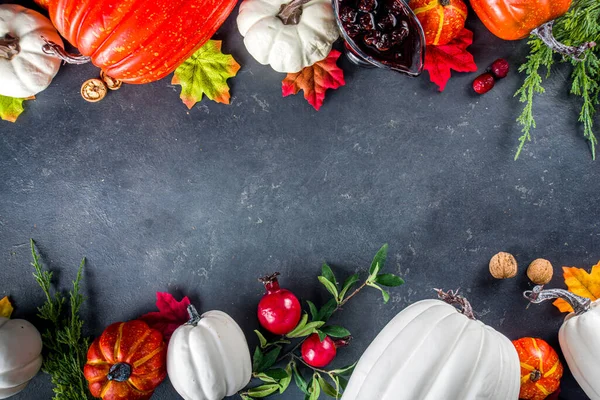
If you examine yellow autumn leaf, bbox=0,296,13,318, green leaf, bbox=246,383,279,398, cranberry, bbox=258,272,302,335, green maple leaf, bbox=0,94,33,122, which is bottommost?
green leaf, bbox=246,383,279,398

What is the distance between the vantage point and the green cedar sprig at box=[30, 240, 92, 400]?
5.27 feet

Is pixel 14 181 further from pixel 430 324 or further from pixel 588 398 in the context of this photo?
pixel 588 398

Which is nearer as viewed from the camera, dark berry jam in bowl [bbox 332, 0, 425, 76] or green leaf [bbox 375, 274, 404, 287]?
dark berry jam in bowl [bbox 332, 0, 425, 76]

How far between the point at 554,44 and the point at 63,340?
5.55 feet

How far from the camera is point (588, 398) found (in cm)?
165

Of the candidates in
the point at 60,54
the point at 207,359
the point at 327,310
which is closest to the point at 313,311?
the point at 327,310

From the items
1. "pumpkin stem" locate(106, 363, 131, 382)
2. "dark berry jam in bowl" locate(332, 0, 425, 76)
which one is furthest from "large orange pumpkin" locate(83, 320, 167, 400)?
"dark berry jam in bowl" locate(332, 0, 425, 76)

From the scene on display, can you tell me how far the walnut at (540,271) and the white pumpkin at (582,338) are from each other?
78 millimetres

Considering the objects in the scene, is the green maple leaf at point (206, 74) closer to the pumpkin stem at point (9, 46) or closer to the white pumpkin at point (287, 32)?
the white pumpkin at point (287, 32)

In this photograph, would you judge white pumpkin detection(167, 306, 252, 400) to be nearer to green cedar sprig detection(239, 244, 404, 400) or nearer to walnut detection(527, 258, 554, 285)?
green cedar sprig detection(239, 244, 404, 400)

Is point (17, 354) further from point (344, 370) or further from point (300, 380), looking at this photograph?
point (344, 370)

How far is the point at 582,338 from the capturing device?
149 cm

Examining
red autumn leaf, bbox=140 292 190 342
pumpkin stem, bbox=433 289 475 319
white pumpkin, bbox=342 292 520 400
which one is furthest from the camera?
red autumn leaf, bbox=140 292 190 342

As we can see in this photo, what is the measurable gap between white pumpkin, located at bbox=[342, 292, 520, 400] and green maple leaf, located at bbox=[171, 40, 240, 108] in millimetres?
885
